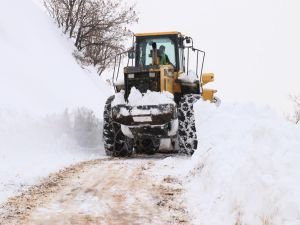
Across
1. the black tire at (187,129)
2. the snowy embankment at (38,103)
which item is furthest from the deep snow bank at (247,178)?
the snowy embankment at (38,103)

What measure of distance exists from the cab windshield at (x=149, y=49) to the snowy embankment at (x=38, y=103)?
9.12 ft

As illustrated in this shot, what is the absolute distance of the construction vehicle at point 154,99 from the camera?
38.5 ft

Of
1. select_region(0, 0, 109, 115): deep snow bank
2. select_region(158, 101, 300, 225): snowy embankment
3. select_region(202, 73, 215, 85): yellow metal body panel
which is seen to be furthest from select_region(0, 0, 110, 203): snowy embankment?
select_region(202, 73, 215, 85): yellow metal body panel

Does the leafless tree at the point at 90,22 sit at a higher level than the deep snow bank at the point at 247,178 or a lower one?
higher

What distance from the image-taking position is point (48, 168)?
9.57m

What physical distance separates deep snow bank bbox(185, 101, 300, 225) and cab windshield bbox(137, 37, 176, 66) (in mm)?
4002

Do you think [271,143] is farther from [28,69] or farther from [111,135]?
[28,69]

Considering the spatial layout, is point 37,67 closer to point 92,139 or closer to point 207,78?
point 92,139

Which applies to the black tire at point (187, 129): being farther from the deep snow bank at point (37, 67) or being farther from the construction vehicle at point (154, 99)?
the deep snow bank at point (37, 67)

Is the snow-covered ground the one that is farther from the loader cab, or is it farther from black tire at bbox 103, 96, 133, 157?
the loader cab

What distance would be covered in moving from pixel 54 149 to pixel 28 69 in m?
6.27

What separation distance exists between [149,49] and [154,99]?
2329 mm

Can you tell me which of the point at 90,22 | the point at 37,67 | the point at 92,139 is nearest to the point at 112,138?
the point at 92,139

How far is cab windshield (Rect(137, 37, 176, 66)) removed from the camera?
13.2 m
